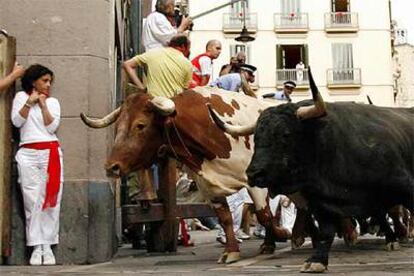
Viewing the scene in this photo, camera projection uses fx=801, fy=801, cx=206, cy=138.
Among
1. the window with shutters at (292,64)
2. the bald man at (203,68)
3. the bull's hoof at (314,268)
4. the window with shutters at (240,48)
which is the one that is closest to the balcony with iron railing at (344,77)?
the window with shutters at (292,64)

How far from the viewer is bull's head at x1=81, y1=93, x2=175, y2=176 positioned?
23.7ft

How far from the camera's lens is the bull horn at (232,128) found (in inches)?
275

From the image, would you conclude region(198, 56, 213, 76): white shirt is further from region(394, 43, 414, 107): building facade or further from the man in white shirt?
region(394, 43, 414, 107): building facade

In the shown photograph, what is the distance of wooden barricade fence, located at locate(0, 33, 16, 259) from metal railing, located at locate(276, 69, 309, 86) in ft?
132

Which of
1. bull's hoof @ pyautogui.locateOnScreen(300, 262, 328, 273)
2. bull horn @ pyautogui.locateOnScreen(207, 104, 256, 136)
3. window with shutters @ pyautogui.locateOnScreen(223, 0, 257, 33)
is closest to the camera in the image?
bull's hoof @ pyautogui.locateOnScreen(300, 262, 328, 273)

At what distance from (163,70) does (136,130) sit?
1270 millimetres

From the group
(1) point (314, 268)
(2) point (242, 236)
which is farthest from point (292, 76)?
(1) point (314, 268)

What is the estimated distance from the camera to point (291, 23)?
49.8 metres

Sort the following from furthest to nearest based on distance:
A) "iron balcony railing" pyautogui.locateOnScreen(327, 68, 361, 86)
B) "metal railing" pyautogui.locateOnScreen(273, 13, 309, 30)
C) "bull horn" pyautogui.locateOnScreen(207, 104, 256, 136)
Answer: "metal railing" pyautogui.locateOnScreen(273, 13, 309, 30) < "iron balcony railing" pyautogui.locateOnScreen(327, 68, 361, 86) < "bull horn" pyautogui.locateOnScreen(207, 104, 256, 136)

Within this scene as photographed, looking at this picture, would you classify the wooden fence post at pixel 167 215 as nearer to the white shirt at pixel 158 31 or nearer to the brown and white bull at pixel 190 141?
the brown and white bull at pixel 190 141

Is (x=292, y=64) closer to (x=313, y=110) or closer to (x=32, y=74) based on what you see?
(x=32, y=74)

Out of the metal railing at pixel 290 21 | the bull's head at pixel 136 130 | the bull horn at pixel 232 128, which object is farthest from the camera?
the metal railing at pixel 290 21

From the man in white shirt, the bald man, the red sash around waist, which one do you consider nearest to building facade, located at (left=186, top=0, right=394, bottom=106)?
the bald man

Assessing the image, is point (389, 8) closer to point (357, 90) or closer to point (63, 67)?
point (357, 90)
